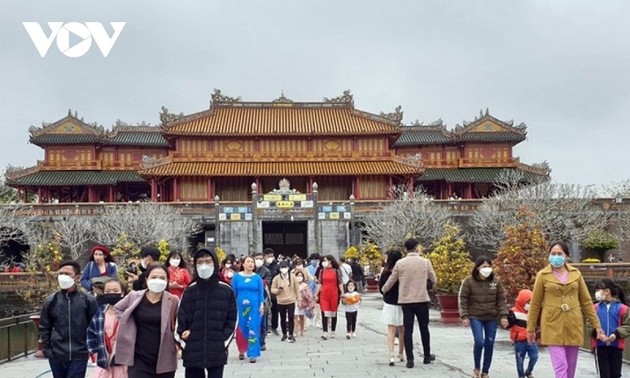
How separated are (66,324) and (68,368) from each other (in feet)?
1.44

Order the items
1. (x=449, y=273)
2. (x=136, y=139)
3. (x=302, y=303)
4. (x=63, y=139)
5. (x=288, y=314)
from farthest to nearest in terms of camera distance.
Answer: (x=136, y=139), (x=63, y=139), (x=449, y=273), (x=302, y=303), (x=288, y=314)

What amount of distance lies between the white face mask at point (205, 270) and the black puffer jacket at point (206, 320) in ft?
0.18

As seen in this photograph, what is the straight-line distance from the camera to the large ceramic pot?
15.8m

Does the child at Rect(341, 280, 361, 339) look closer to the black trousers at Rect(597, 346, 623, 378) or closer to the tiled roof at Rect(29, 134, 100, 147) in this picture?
the black trousers at Rect(597, 346, 623, 378)

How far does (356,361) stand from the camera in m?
10.5

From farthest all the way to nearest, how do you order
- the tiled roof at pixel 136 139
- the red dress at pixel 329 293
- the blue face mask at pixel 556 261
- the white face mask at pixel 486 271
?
the tiled roof at pixel 136 139 < the red dress at pixel 329 293 < the white face mask at pixel 486 271 < the blue face mask at pixel 556 261

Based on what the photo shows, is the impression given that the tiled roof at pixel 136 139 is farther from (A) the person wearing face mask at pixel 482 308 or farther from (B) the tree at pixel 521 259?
(A) the person wearing face mask at pixel 482 308

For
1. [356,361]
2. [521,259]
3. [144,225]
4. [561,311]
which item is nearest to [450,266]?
[521,259]

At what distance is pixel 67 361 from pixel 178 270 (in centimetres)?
324

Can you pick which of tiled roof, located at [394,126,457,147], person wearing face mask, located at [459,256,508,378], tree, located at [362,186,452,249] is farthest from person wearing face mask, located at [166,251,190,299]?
tiled roof, located at [394,126,457,147]

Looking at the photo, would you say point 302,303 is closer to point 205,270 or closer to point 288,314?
point 288,314

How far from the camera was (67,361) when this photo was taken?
7.00m

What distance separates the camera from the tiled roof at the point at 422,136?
5228 cm

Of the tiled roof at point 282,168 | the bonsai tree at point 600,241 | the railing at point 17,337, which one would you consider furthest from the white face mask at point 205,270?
the tiled roof at point 282,168
